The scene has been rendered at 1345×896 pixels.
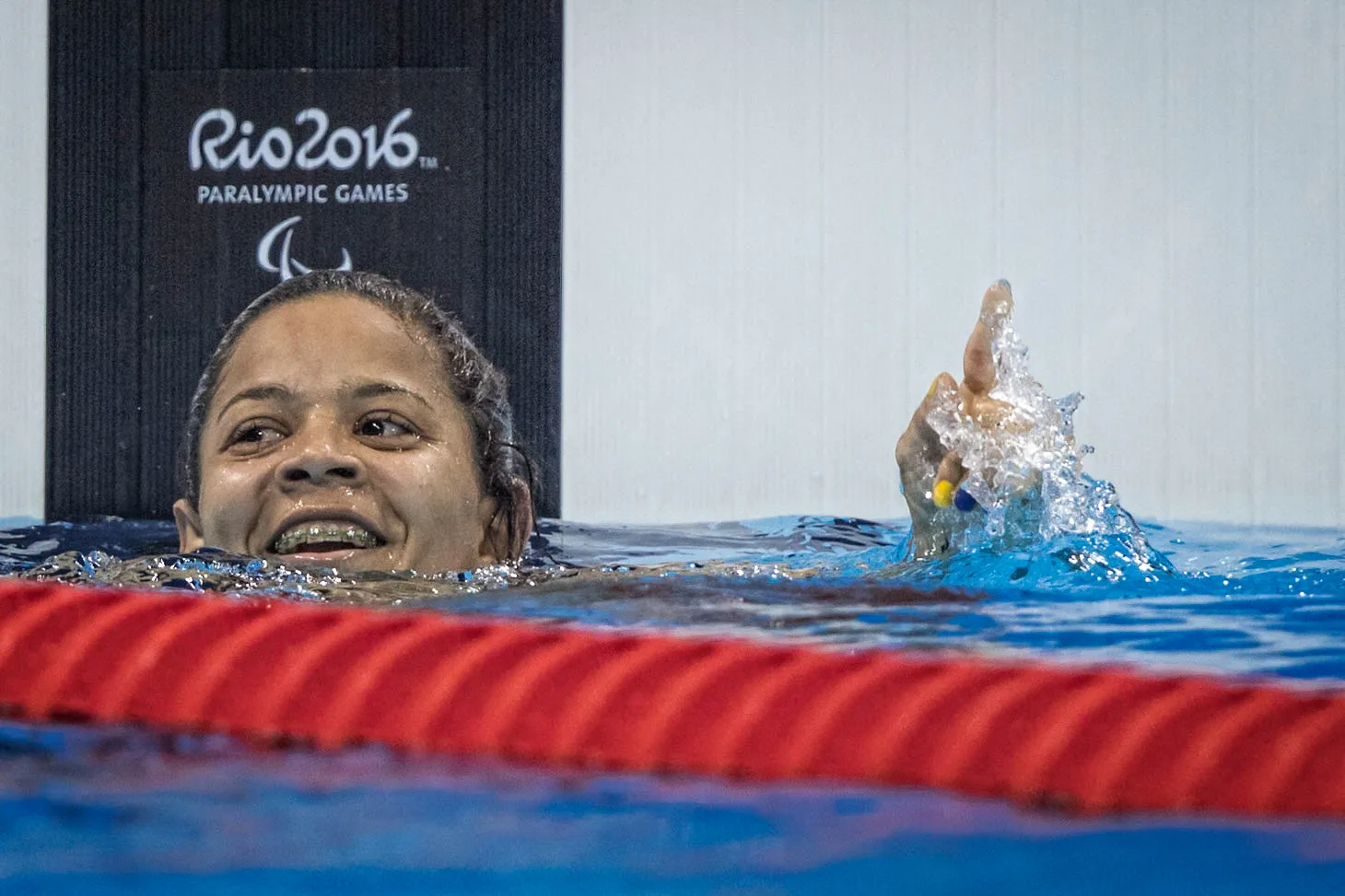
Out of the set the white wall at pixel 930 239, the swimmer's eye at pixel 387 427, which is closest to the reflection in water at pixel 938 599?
the swimmer's eye at pixel 387 427

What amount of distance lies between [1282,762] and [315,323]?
191 centimetres

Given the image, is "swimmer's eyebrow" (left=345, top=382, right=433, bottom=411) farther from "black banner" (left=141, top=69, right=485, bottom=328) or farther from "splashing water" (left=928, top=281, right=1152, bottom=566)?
"black banner" (left=141, top=69, right=485, bottom=328)

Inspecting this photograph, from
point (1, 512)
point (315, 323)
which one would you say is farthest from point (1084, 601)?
point (1, 512)

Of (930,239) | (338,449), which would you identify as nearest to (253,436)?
(338,449)

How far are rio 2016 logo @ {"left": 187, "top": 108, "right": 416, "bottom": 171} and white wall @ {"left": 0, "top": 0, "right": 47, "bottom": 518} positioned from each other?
782mm

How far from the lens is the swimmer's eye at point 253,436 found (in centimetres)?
262

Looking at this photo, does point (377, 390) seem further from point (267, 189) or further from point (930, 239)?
point (930, 239)

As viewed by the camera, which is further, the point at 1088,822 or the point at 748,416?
the point at 748,416

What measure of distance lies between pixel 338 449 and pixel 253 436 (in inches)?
8.6

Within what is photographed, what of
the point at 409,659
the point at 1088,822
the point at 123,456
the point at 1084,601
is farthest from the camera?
the point at 123,456

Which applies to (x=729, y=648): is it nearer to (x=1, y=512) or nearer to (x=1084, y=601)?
(x=1084, y=601)

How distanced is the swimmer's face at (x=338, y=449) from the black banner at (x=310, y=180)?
3.79 meters

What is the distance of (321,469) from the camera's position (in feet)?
8.19

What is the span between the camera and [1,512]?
6.69 m
